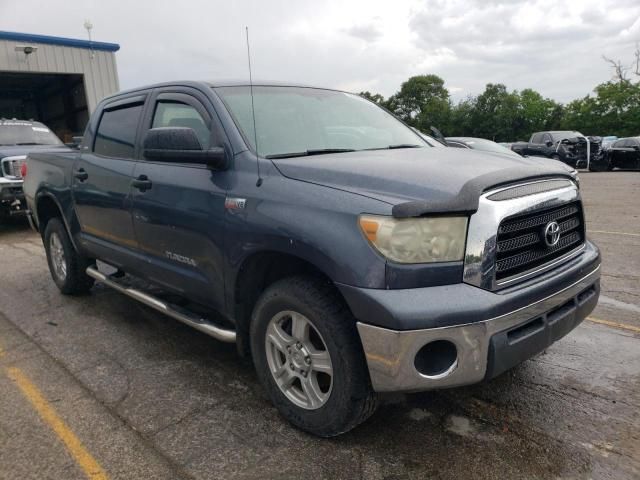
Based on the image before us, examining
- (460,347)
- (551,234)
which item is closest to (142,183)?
(460,347)

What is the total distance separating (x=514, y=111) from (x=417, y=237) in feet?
182

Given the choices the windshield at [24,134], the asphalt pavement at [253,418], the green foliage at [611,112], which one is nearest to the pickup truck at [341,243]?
the asphalt pavement at [253,418]

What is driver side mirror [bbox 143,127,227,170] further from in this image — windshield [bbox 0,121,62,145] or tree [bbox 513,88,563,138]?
tree [bbox 513,88,563,138]

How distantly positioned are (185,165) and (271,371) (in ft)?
4.47

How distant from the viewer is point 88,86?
54.1 feet

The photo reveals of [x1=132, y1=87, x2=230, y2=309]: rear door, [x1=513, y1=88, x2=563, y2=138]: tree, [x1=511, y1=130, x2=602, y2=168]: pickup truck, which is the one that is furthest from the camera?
[x1=513, y1=88, x2=563, y2=138]: tree

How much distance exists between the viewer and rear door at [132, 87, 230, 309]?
2.98 m

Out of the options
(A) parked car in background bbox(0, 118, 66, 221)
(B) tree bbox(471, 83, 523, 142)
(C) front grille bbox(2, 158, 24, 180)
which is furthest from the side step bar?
(B) tree bbox(471, 83, 523, 142)

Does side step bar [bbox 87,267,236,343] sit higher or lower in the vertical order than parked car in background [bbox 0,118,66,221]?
lower

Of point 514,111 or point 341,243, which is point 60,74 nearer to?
point 341,243

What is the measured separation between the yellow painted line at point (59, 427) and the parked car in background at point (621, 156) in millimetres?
21817

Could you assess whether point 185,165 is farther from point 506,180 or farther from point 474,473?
point 474,473

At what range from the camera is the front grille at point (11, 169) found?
8992 mm

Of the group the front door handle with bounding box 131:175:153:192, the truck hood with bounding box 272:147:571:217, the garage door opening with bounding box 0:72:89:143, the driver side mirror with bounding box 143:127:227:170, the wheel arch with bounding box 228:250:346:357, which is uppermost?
the garage door opening with bounding box 0:72:89:143
